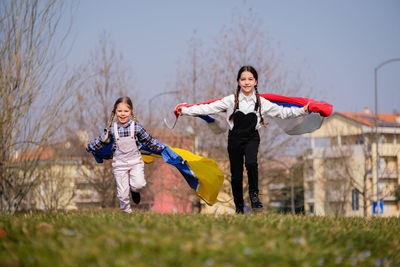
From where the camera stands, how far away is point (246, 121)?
8594mm

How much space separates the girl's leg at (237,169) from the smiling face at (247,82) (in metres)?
0.86

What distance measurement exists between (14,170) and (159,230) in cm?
867

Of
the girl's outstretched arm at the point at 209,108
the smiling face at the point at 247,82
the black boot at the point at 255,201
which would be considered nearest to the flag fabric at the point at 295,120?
the girl's outstretched arm at the point at 209,108

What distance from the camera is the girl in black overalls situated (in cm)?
852

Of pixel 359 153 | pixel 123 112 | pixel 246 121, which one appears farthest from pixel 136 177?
pixel 359 153

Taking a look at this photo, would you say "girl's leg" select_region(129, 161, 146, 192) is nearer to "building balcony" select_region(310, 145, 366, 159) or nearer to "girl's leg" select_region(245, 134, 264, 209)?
"girl's leg" select_region(245, 134, 264, 209)

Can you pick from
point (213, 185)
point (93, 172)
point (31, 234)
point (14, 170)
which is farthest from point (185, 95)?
point (31, 234)

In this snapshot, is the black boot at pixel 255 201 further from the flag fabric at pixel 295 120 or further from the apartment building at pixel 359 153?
the apartment building at pixel 359 153

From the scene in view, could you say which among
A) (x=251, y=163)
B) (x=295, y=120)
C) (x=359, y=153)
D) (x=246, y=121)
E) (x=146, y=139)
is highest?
(x=359, y=153)

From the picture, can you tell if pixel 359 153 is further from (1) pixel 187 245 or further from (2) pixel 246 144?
(1) pixel 187 245

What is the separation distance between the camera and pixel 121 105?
8.80 metres

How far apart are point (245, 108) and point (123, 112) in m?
1.94

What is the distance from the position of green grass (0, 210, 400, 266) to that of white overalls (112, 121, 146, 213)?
3.42 m

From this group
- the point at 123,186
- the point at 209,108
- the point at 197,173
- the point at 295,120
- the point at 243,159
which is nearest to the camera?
the point at 243,159
